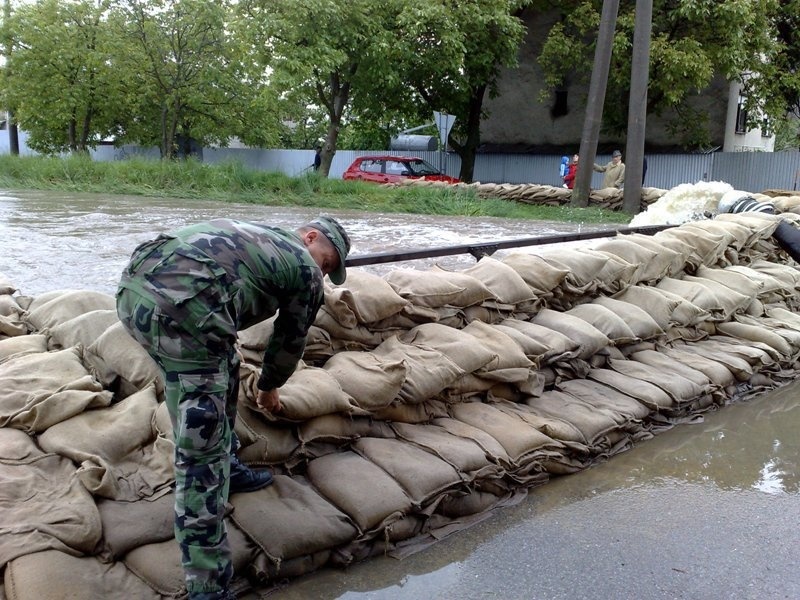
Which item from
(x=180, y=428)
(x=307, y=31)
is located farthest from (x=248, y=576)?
(x=307, y=31)

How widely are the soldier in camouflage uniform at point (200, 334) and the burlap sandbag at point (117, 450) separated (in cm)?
40

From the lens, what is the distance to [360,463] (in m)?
3.01

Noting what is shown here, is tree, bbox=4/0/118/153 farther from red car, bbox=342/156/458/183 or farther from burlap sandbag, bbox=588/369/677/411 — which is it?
burlap sandbag, bbox=588/369/677/411

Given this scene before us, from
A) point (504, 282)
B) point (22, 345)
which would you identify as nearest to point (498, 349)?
point (504, 282)

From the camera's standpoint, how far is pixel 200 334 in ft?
7.13

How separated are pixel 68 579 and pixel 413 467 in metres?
1.34

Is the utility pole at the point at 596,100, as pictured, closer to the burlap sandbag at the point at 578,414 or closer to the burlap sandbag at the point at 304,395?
the burlap sandbag at the point at 578,414

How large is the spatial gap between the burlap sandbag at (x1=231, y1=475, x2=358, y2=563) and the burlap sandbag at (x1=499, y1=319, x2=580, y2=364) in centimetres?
180

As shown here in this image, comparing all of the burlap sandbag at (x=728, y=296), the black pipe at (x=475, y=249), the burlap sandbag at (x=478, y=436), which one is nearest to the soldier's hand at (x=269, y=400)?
the black pipe at (x=475, y=249)

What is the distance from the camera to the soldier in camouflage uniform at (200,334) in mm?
2166

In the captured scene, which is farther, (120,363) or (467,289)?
(467,289)

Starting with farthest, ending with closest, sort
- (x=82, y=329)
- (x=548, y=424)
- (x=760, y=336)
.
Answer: (x=760, y=336) → (x=548, y=424) → (x=82, y=329)

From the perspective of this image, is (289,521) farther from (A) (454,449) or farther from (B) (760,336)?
(B) (760,336)

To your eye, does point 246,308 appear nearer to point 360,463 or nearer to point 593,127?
point 360,463
